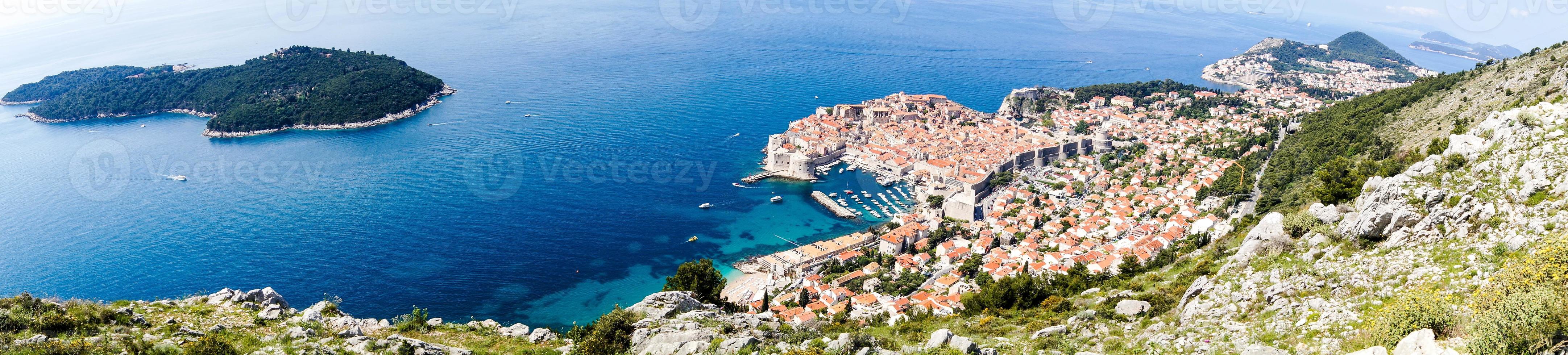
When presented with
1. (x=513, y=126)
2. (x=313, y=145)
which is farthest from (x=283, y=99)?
(x=513, y=126)

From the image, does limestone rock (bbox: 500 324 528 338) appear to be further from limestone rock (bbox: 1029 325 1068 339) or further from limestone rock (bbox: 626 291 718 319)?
limestone rock (bbox: 1029 325 1068 339)

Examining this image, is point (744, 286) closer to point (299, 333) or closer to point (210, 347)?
point (299, 333)

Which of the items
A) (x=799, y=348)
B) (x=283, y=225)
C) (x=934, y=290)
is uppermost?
(x=799, y=348)

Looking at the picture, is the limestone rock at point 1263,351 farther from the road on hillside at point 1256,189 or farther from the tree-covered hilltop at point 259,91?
the tree-covered hilltop at point 259,91

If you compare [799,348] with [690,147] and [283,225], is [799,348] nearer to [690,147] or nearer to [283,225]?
[283,225]

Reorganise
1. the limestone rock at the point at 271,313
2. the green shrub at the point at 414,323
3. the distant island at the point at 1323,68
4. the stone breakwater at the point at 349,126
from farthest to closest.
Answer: the distant island at the point at 1323,68
the stone breakwater at the point at 349,126
the green shrub at the point at 414,323
the limestone rock at the point at 271,313

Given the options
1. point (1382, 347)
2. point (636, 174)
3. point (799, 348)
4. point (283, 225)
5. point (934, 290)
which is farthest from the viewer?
point (636, 174)

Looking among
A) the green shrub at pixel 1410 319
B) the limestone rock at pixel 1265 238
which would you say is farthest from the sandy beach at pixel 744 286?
the green shrub at pixel 1410 319
